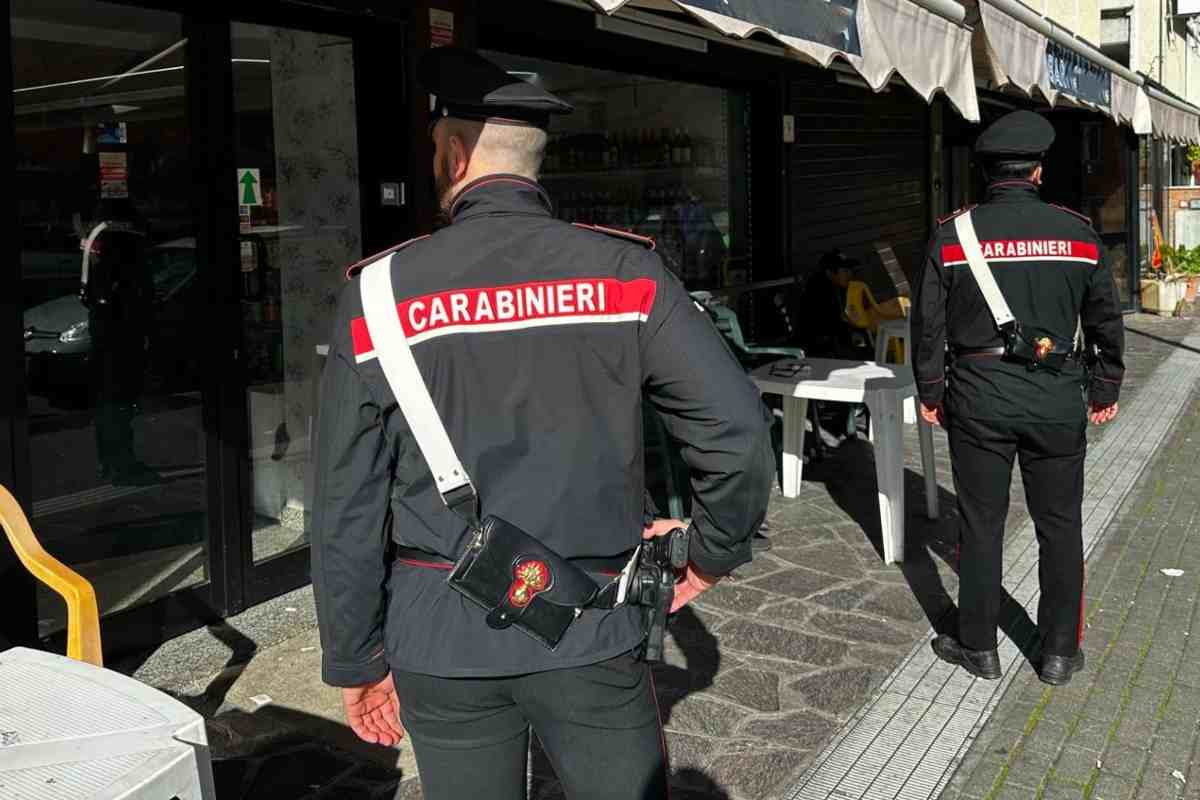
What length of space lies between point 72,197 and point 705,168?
5574mm

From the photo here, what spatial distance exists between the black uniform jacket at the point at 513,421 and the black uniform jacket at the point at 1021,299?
7.59 feet

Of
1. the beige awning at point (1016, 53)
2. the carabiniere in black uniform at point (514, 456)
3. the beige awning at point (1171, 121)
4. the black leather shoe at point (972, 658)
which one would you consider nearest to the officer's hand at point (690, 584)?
the carabiniere in black uniform at point (514, 456)

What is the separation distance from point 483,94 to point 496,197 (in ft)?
0.55

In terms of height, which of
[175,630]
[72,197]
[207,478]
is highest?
[72,197]

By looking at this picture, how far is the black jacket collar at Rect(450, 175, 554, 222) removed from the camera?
2078 millimetres

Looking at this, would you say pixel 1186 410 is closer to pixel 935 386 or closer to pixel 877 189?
pixel 877 189

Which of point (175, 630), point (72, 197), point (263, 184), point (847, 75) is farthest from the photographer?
point (847, 75)

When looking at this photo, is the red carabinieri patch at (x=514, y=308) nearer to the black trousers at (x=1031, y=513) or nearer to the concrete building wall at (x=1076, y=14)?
the black trousers at (x=1031, y=513)

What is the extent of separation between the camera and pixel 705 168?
9242 millimetres

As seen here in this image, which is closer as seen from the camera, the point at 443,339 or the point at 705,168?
the point at 443,339

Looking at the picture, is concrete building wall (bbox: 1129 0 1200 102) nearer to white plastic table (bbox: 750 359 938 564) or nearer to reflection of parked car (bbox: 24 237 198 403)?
white plastic table (bbox: 750 359 938 564)

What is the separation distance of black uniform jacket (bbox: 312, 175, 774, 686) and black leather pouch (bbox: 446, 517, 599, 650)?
0.08 feet

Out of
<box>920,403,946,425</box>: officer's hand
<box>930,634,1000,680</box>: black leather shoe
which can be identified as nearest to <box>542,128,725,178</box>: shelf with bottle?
<box>920,403,946,425</box>: officer's hand

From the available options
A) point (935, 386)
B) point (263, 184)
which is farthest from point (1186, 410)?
point (263, 184)
